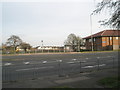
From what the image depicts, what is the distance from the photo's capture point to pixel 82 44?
7825 centimetres

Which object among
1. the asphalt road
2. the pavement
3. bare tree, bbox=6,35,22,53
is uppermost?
bare tree, bbox=6,35,22,53

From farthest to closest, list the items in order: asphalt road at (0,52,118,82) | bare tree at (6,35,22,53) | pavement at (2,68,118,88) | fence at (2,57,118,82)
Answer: bare tree at (6,35,22,53)
asphalt road at (0,52,118,82)
fence at (2,57,118,82)
pavement at (2,68,118,88)

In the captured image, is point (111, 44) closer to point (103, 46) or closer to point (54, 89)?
point (103, 46)

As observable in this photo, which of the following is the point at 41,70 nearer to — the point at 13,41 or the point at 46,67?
the point at 46,67

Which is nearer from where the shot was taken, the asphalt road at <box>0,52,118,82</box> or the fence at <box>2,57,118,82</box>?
the fence at <box>2,57,118,82</box>

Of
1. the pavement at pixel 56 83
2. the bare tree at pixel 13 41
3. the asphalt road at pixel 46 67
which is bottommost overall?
the asphalt road at pixel 46 67

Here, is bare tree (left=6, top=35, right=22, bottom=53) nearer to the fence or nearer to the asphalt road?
the asphalt road

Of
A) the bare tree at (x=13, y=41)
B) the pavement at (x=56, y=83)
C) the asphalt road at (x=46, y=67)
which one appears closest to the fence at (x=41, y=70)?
the asphalt road at (x=46, y=67)

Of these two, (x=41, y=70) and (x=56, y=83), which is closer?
(x=56, y=83)

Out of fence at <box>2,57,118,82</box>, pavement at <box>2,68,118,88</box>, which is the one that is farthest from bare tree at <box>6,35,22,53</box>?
pavement at <box>2,68,118,88</box>

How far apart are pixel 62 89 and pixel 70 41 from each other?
69.1 metres

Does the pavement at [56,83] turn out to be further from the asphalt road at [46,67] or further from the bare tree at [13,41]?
the bare tree at [13,41]

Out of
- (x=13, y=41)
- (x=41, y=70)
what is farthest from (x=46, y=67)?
(x=13, y=41)

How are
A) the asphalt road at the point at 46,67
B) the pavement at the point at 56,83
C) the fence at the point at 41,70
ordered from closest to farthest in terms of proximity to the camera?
the pavement at the point at 56,83
the fence at the point at 41,70
the asphalt road at the point at 46,67
